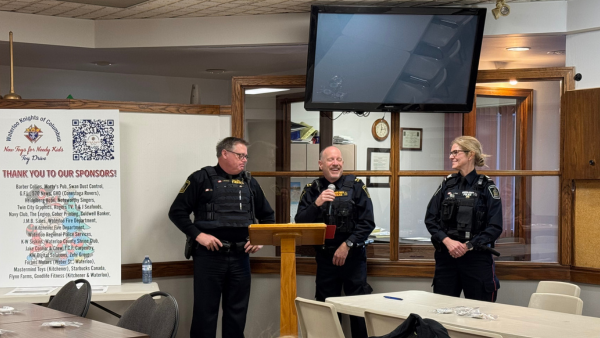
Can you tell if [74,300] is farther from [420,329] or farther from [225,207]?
[420,329]

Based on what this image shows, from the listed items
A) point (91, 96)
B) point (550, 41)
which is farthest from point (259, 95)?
point (91, 96)

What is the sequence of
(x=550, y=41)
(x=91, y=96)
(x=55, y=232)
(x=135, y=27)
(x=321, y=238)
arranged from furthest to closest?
1. (x=91, y=96)
2. (x=135, y=27)
3. (x=550, y=41)
4. (x=55, y=232)
5. (x=321, y=238)

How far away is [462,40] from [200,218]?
2546 mm

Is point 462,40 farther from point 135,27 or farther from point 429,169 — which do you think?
point 135,27

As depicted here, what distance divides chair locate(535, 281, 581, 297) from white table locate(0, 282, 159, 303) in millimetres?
2827

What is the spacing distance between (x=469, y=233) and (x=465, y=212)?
0.51 feet

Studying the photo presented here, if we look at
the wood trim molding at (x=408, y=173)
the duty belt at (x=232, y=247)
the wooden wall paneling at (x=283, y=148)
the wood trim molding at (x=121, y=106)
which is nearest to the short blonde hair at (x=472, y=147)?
the wood trim molding at (x=408, y=173)

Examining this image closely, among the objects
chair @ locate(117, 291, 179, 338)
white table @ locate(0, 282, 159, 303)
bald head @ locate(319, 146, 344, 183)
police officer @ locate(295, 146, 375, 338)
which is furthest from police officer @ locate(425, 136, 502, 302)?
chair @ locate(117, 291, 179, 338)

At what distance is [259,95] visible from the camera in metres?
6.04

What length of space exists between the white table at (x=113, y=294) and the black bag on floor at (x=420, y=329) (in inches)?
122

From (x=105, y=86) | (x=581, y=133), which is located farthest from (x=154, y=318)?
(x=105, y=86)

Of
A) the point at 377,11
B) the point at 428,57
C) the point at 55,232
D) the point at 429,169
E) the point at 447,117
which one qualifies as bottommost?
the point at 55,232

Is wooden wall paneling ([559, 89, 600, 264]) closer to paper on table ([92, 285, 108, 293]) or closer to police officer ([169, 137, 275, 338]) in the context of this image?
police officer ([169, 137, 275, 338])

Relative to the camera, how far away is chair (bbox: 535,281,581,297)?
4.49 metres
